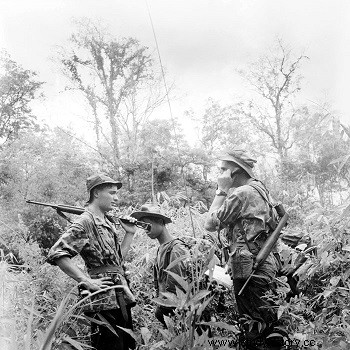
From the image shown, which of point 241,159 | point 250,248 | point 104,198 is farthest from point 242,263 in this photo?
point 104,198

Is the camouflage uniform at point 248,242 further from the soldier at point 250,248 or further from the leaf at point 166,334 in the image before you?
the leaf at point 166,334

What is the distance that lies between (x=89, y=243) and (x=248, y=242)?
1020 mm

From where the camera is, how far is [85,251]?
300cm

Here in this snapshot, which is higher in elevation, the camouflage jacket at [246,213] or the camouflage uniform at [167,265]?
the camouflage jacket at [246,213]

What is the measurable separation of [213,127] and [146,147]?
837 cm

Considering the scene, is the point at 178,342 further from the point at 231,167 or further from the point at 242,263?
the point at 231,167

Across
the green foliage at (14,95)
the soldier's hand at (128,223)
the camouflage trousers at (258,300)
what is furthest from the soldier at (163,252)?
the green foliage at (14,95)

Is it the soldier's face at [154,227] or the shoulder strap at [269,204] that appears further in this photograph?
the soldier's face at [154,227]

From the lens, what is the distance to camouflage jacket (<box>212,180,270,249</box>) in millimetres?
3033

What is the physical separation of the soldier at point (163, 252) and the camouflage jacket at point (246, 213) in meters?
0.45

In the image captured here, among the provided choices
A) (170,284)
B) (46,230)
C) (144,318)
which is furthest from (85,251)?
(46,230)

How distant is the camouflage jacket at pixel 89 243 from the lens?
2.87 metres

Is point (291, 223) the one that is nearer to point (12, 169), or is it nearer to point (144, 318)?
point (144, 318)

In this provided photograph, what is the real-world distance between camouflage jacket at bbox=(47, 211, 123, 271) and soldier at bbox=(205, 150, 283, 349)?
2.26ft
